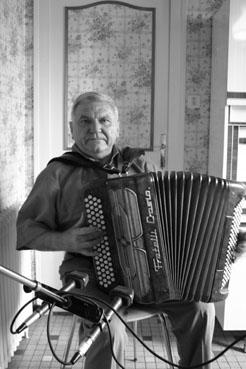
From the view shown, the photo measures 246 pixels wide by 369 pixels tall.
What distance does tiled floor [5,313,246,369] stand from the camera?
6.76 ft

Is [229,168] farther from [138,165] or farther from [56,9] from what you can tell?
[56,9]

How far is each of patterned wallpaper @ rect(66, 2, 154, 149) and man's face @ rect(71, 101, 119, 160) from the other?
0.77 meters

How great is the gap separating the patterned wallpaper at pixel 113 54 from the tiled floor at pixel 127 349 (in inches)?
39.4

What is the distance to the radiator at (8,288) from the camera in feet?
6.10

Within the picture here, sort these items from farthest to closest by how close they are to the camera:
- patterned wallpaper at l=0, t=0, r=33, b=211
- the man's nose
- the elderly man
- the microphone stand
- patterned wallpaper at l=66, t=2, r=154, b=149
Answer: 1. patterned wallpaper at l=66, t=2, r=154, b=149
2. patterned wallpaper at l=0, t=0, r=33, b=211
3. the man's nose
4. the elderly man
5. the microphone stand

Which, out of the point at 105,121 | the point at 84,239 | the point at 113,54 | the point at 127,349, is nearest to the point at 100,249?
the point at 84,239

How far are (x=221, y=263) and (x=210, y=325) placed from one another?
0.97ft

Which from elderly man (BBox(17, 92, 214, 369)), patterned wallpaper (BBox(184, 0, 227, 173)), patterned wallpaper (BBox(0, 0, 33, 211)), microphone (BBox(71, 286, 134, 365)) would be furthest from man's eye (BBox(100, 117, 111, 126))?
patterned wallpaper (BBox(184, 0, 227, 173))

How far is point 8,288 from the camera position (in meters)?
1.95

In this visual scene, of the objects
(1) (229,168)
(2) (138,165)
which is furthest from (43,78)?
(1) (229,168)

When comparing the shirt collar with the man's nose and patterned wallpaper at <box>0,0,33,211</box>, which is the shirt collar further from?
patterned wallpaper at <box>0,0,33,211</box>

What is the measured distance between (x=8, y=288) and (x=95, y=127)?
76 centimetres

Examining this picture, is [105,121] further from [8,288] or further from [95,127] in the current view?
[8,288]

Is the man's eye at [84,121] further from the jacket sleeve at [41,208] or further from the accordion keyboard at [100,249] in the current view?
the accordion keyboard at [100,249]
